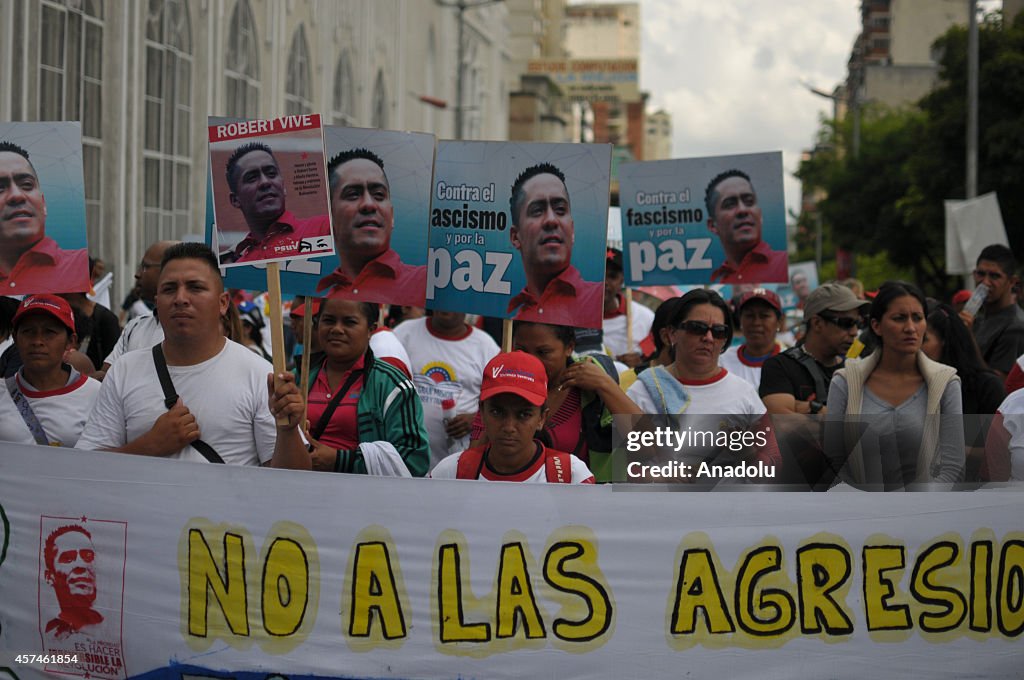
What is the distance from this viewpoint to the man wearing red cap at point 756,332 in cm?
767

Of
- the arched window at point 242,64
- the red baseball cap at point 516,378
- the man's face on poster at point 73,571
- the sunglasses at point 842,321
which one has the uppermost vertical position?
the arched window at point 242,64

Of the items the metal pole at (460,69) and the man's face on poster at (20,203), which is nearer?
the man's face on poster at (20,203)

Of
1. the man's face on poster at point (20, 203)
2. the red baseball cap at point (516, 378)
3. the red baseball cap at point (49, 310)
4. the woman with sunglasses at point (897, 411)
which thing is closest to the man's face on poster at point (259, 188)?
the red baseball cap at point (516, 378)

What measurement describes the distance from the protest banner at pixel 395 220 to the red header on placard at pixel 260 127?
3.48 feet

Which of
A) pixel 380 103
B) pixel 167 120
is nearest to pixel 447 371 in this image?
pixel 167 120

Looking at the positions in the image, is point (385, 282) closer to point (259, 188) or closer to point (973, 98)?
point (259, 188)

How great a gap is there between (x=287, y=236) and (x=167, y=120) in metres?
22.3

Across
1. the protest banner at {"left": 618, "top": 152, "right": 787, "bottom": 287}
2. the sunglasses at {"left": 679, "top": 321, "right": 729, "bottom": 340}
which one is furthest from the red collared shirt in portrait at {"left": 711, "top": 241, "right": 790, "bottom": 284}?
the sunglasses at {"left": 679, "top": 321, "right": 729, "bottom": 340}

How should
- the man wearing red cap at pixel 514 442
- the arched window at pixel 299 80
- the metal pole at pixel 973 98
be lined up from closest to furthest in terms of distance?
1. the man wearing red cap at pixel 514 442
2. the metal pole at pixel 973 98
3. the arched window at pixel 299 80

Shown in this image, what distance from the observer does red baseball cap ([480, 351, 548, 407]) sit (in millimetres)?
4949

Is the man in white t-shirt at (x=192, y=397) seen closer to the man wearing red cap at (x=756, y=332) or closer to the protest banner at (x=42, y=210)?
the protest banner at (x=42, y=210)

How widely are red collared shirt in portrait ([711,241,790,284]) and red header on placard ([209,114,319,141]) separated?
4.56 m

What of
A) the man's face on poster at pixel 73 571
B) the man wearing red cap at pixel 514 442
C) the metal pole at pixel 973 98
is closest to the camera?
the man's face on poster at pixel 73 571

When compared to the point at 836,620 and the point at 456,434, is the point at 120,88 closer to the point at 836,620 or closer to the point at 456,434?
the point at 456,434
